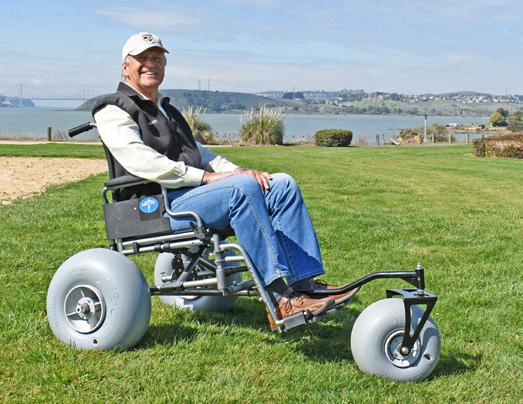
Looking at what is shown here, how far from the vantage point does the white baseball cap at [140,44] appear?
3.67 m

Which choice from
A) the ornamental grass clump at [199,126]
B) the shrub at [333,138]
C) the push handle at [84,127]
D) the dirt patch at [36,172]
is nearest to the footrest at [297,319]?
the push handle at [84,127]

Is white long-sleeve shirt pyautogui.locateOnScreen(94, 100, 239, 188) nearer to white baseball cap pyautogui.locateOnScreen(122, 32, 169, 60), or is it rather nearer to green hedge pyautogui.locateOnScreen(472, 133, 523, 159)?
white baseball cap pyautogui.locateOnScreen(122, 32, 169, 60)

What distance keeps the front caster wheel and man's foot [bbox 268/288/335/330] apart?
202mm

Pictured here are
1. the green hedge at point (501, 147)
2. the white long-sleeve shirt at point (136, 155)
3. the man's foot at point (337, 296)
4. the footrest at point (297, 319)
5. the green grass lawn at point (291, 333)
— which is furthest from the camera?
the green hedge at point (501, 147)

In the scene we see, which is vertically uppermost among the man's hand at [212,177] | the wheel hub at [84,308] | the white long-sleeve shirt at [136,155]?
the white long-sleeve shirt at [136,155]

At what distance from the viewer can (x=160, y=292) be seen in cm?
357

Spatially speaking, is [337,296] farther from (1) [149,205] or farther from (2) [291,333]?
(1) [149,205]

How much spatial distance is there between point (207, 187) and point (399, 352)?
128 centimetres

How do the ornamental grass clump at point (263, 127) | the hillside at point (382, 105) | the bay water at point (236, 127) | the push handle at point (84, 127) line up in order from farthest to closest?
the hillside at point (382, 105), the bay water at point (236, 127), the ornamental grass clump at point (263, 127), the push handle at point (84, 127)

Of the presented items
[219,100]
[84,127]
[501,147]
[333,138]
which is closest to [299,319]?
[84,127]

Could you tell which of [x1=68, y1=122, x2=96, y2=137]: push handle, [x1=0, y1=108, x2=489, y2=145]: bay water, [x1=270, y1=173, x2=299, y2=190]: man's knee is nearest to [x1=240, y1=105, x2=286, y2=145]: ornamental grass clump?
[x1=0, y1=108, x2=489, y2=145]: bay water

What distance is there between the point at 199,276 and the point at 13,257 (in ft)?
6.96

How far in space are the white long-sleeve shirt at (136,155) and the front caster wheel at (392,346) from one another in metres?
1.19

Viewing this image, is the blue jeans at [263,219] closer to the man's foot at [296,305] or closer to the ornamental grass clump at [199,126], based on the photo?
the man's foot at [296,305]
